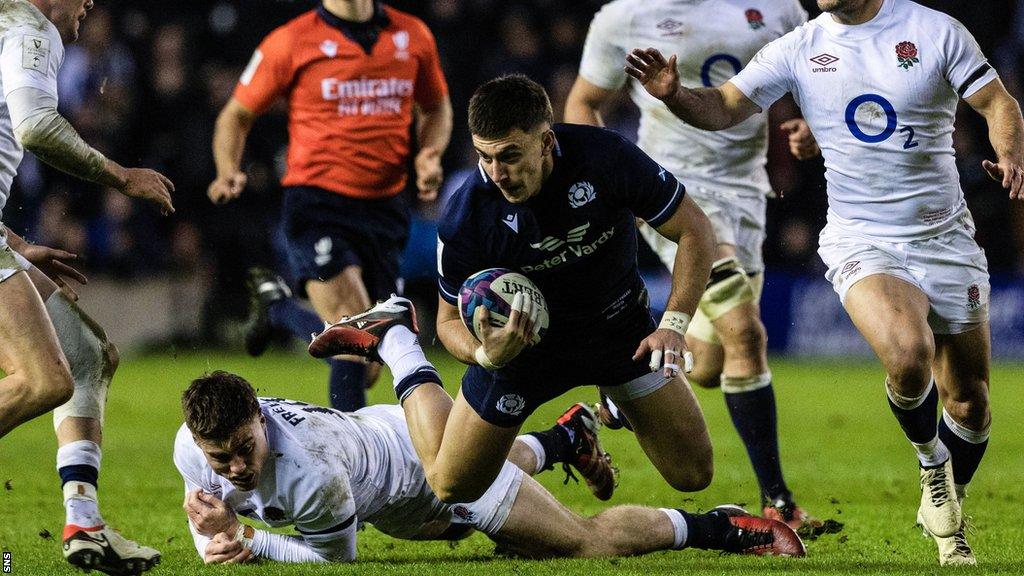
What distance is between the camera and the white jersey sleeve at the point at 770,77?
6551mm

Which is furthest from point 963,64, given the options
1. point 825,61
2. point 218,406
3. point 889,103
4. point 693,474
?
point 218,406

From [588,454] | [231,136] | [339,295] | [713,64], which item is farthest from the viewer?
[231,136]

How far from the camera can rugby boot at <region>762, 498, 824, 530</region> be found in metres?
7.18

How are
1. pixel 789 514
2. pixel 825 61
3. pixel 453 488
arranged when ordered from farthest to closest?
pixel 789 514, pixel 825 61, pixel 453 488

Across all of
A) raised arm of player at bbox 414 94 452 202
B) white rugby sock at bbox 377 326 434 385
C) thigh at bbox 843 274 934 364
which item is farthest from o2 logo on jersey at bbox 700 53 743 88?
white rugby sock at bbox 377 326 434 385

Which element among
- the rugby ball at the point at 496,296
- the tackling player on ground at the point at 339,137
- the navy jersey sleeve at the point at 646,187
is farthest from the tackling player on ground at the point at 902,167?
the tackling player on ground at the point at 339,137

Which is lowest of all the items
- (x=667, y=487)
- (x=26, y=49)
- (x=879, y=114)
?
(x=667, y=487)

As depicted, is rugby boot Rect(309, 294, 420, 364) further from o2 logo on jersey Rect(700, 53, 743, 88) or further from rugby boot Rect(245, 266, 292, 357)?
o2 logo on jersey Rect(700, 53, 743, 88)

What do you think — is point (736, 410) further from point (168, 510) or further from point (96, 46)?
point (96, 46)

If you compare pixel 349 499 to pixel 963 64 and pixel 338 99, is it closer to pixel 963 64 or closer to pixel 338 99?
pixel 963 64

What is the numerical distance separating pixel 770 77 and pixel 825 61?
259 mm

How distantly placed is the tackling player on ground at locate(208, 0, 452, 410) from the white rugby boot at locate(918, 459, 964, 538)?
3.59 m

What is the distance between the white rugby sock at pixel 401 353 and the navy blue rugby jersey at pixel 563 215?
0.64 metres

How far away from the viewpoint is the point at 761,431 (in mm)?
7551
